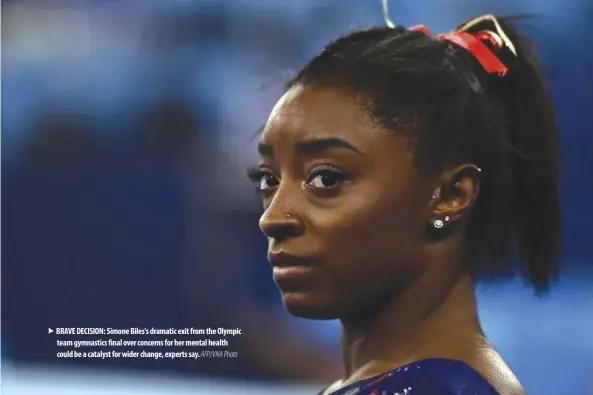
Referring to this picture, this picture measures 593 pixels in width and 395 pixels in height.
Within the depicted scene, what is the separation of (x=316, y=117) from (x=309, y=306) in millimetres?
173

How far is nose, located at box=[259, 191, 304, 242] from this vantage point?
2.23 feet

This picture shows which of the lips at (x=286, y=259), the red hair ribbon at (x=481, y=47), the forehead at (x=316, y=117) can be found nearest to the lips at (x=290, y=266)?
the lips at (x=286, y=259)

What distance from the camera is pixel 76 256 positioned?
44.5 inches

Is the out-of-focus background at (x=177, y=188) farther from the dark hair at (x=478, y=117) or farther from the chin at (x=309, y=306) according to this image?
the chin at (x=309, y=306)

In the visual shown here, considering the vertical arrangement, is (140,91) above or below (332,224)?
above

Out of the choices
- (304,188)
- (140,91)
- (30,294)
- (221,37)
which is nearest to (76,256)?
(30,294)

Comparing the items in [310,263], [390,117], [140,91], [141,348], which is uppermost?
[140,91]

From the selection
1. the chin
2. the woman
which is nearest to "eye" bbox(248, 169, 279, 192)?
the woman

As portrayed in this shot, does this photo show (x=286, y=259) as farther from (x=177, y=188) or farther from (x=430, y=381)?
(x=177, y=188)

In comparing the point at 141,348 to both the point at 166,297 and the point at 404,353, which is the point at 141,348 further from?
the point at 404,353

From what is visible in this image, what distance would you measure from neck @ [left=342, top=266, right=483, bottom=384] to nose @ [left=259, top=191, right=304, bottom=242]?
120 mm

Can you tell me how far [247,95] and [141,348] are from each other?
1.31 feet

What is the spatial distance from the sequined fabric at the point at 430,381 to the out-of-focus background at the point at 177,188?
1.28 ft

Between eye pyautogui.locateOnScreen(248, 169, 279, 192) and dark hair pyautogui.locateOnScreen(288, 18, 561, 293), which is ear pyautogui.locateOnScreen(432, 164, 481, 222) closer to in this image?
dark hair pyautogui.locateOnScreen(288, 18, 561, 293)
